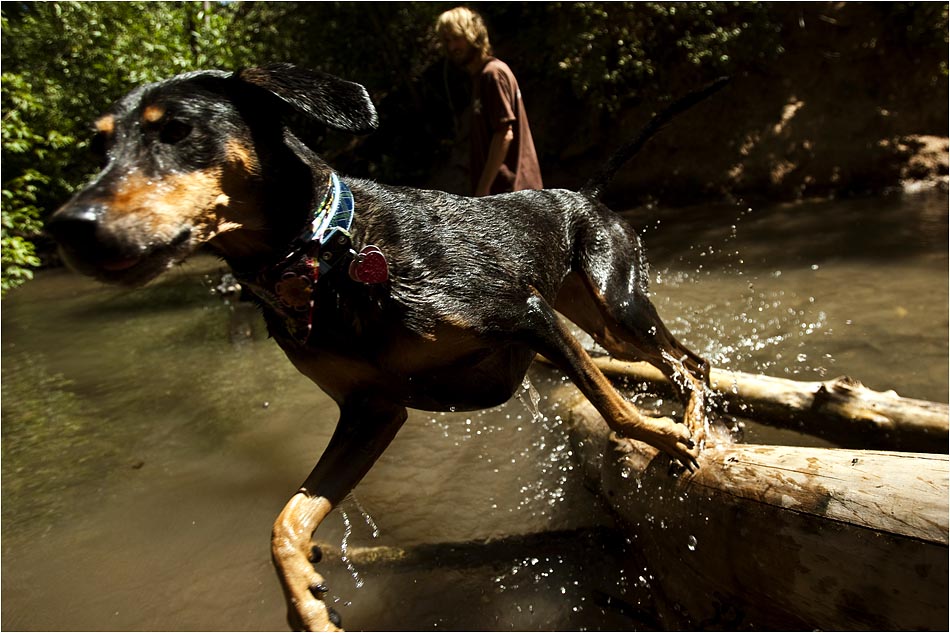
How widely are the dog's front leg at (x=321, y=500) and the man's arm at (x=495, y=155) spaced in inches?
82.2

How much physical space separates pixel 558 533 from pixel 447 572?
1.67 ft

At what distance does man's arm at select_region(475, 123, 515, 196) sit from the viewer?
12.6 ft

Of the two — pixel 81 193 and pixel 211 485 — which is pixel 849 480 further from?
pixel 211 485

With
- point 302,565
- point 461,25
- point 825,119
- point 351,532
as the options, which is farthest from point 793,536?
point 825,119

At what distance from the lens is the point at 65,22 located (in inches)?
428

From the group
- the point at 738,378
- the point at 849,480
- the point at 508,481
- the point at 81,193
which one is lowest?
the point at 508,481

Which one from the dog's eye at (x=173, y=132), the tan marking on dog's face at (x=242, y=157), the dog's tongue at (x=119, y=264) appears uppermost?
the dog's eye at (x=173, y=132)

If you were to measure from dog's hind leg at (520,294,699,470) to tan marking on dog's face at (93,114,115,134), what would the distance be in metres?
1.36

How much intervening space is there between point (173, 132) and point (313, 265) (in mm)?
491

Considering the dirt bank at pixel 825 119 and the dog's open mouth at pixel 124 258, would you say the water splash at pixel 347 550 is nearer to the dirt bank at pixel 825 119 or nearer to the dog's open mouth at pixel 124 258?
the dog's open mouth at pixel 124 258

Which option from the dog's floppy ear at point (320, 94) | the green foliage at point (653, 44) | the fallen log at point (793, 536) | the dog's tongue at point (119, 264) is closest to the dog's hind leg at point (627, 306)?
the fallen log at point (793, 536)

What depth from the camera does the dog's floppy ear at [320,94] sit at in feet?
5.51

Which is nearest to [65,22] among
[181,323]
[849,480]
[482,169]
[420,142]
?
[420,142]

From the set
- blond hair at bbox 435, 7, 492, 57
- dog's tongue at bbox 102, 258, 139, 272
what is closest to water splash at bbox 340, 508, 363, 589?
dog's tongue at bbox 102, 258, 139, 272
